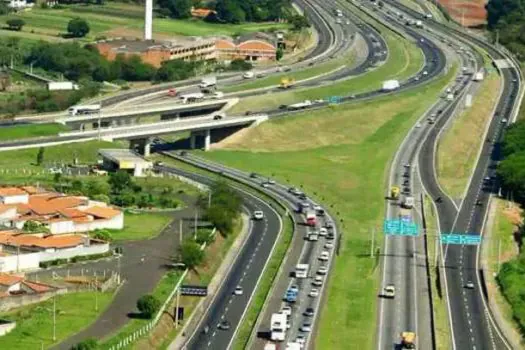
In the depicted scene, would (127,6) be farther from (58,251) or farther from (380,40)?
(58,251)

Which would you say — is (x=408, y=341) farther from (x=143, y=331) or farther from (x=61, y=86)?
(x=61, y=86)

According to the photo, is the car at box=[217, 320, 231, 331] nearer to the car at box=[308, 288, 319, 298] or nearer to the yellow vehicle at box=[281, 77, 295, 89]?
the car at box=[308, 288, 319, 298]

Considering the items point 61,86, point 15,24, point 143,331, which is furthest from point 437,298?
point 15,24

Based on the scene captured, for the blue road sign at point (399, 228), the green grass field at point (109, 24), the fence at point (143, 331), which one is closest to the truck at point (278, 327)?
the fence at point (143, 331)

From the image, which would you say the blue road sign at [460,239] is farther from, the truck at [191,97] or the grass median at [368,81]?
the truck at [191,97]

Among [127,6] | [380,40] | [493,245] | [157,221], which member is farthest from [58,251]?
[127,6]
